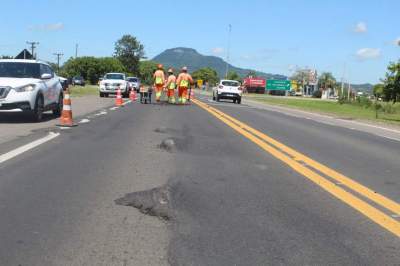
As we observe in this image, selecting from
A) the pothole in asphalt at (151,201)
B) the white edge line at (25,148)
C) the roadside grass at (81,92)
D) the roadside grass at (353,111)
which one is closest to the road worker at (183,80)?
the roadside grass at (353,111)

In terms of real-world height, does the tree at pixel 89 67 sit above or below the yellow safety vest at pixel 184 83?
above

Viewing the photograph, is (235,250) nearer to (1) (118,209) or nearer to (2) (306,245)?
(2) (306,245)

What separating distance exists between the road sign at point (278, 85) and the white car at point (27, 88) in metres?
108

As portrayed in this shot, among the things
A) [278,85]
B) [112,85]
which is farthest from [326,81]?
[112,85]

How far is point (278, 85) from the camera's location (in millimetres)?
125250

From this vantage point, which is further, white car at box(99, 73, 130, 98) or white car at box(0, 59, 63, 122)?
white car at box(99, 73, 130, 98)

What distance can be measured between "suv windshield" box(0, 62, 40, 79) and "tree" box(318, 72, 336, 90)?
15949 centimetres

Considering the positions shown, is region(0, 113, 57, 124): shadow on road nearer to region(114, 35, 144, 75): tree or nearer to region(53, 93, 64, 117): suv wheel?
region(53, 93, 64, 117): suv wheel

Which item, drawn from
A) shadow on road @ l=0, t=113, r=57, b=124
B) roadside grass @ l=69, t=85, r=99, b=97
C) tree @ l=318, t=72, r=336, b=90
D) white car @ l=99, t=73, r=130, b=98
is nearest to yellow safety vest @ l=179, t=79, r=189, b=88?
shadow on road @ l=0, t=113, r=57, b=124

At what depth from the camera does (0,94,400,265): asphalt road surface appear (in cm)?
490

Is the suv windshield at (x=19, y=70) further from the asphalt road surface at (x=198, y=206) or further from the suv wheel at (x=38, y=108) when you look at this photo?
the asphalt road surface at (x=198, y=206)

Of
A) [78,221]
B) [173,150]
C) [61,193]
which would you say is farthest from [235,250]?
[173,150]

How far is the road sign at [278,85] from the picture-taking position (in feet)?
409

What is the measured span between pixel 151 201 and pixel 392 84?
30.7m
